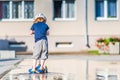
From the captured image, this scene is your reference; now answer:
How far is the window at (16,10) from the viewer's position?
2966cm

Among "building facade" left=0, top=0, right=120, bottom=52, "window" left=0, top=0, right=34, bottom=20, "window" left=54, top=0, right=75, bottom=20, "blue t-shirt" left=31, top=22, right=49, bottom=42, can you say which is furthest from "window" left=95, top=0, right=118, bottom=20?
"blue t-shirt" left=31, top=22, right=49, bottom=42

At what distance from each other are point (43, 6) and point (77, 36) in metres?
2.70

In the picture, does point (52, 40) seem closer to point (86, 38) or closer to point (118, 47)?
point (86, 38)

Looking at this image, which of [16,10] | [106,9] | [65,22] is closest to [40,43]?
[65,22]

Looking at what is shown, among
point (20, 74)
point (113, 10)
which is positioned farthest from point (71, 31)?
point (20, 74)

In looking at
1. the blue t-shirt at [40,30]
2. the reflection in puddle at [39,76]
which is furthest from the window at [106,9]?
the reflection in puddle at [39,76]

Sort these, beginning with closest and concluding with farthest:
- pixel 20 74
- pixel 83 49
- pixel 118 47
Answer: pixel 20 74
pixel 118 47
pixel 83 49

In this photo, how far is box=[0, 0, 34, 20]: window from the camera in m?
29.7

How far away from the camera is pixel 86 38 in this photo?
28.5 m

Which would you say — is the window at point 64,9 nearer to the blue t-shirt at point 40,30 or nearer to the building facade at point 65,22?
the building facade at point 65,22

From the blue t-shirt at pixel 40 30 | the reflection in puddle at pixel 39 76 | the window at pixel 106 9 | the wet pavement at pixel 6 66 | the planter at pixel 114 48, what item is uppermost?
the window at pixel 106 9

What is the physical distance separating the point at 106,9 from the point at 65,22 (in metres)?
2.57

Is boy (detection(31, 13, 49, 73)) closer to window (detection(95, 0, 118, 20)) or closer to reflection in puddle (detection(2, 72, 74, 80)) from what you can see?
reflection in puddle (detection(2, 72, 74, 80))

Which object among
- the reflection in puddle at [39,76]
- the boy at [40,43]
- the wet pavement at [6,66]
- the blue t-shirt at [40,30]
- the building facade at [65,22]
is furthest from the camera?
the building facade at [65,22]
